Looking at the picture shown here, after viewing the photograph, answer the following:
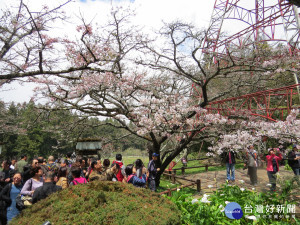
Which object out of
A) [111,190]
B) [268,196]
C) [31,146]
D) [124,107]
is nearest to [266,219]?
[268,196]

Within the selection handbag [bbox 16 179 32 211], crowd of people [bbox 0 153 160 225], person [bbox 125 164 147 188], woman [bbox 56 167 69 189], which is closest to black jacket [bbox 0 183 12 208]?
crowd of people [bbox 0 153 160 225]

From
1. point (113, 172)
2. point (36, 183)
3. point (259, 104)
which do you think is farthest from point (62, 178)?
point (259, 104)

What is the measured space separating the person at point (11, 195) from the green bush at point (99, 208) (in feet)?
3.43

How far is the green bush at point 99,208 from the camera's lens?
2.22 m

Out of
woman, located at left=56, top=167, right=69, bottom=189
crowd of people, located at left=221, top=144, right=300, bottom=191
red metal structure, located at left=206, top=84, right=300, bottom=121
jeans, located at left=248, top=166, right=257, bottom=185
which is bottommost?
jeans, located at left=248, top=166, right=257, bottom=185

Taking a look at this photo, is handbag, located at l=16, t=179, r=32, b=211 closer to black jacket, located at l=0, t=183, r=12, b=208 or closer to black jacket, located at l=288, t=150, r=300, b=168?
black jacket, located at l=0, t=183, r=12, b=208

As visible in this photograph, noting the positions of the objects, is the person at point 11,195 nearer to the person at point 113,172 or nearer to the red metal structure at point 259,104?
the person at point 113,172

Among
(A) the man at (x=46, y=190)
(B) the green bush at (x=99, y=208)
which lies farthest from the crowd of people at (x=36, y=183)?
(B) the green bush at (x=99, y=208)

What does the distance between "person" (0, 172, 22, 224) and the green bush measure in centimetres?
105

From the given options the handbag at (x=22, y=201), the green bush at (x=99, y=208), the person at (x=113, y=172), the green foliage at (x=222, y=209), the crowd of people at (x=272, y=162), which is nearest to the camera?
the green bush at (x=99, y=208)

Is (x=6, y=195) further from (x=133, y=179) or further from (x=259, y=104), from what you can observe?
(x=259, y=104)

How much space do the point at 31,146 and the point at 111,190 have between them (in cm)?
3487

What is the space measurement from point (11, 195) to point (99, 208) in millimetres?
2233

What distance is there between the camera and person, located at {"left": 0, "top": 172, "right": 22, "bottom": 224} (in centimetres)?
319
